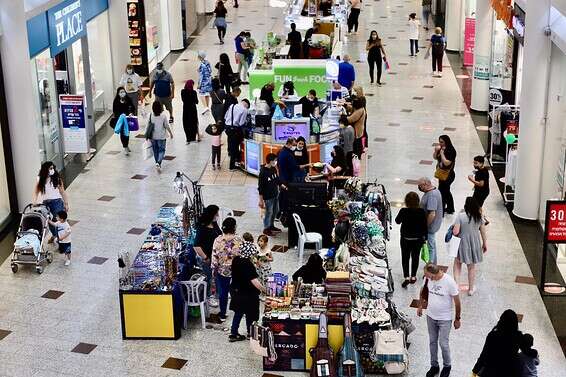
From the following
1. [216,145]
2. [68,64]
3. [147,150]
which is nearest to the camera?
[147,150]

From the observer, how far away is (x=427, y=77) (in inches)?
892

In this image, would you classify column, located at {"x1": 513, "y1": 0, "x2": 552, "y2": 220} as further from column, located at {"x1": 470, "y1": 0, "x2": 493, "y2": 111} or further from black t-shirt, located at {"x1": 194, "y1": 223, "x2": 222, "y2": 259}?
column, located at {"x1": 470, "y1": 0, "x2": 493, "y2": 111}

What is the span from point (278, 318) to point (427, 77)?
14525 mm

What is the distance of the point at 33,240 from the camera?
38.4 ft

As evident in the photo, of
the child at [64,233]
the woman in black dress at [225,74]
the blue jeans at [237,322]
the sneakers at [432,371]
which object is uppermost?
the woman in black dress at [225,74]

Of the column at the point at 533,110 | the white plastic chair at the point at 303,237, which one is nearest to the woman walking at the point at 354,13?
the column at the point at 533,110

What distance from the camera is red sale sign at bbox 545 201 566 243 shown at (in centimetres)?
977

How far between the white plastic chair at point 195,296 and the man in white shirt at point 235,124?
559cm

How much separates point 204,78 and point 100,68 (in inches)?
85.3

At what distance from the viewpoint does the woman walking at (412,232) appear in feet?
34.6

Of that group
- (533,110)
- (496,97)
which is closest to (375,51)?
(496,97)

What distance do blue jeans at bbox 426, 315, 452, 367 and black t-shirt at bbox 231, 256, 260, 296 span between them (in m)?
1.82

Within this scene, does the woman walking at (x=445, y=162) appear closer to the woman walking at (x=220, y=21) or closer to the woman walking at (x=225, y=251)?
the woman walking at (x=225, y=251)

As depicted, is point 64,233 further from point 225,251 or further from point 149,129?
point 149,129
